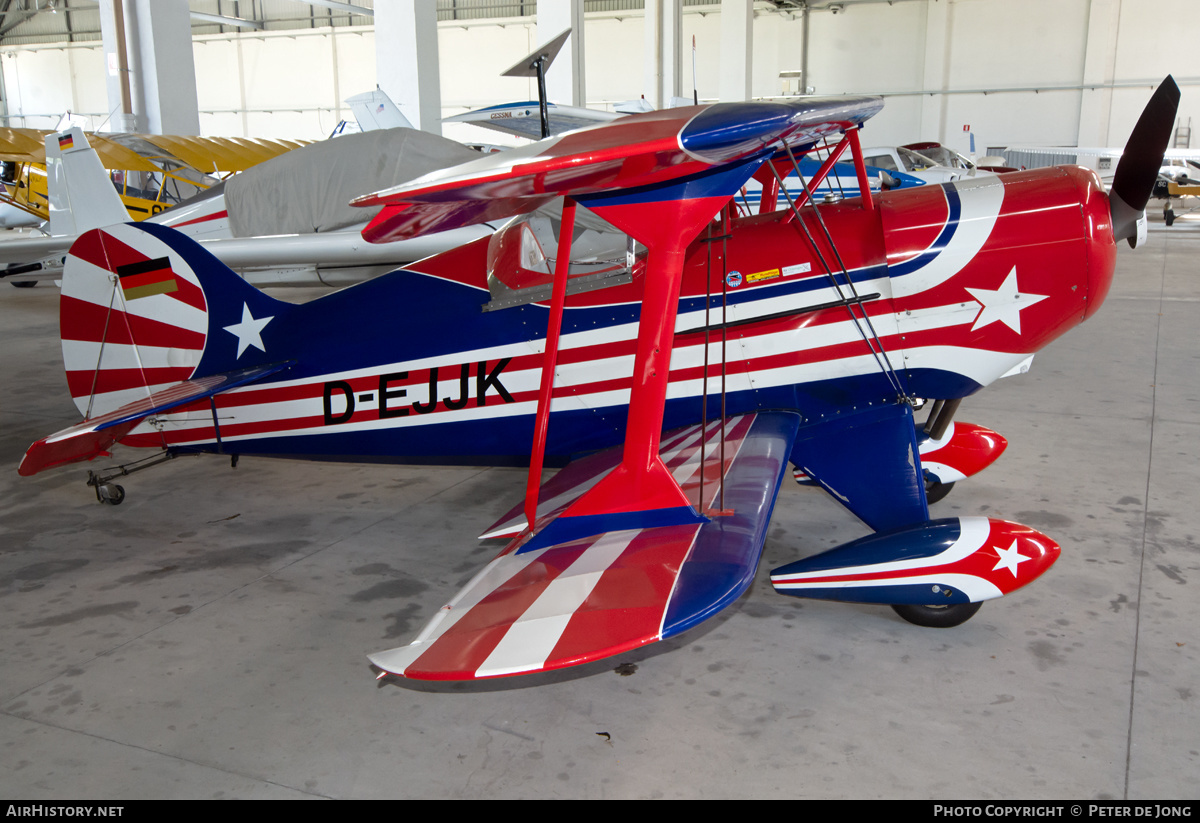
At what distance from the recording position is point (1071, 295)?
133 inches

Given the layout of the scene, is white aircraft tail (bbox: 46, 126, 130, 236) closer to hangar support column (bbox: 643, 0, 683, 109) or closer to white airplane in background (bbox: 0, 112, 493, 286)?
white airplane in background (bbox: 0, 112, 493, 286)

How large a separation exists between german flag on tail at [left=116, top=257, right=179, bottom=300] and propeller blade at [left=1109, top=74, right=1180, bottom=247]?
4.18 metres

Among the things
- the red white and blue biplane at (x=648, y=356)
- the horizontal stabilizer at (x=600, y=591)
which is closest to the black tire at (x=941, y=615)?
the red white and blue biplane at (x=648, y=356)

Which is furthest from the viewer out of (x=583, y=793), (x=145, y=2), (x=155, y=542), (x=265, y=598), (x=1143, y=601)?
(x=145, y=2)

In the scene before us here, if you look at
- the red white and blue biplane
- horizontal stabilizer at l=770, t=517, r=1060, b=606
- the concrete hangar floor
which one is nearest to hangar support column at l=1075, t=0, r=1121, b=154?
the red white and blue biplane

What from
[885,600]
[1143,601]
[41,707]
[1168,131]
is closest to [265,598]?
[41,707]

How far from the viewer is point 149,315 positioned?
4242 mm

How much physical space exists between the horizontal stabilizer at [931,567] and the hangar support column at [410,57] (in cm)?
1147

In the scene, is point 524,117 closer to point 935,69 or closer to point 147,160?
point 147,160

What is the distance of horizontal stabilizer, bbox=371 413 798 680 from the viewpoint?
2006mm

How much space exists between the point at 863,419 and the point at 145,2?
14167mm

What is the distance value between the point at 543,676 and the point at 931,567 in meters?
1.37

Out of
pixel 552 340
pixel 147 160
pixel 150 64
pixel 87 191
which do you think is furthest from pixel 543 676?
pixel 150 64

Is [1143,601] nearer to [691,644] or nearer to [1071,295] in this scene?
[1071,295]
